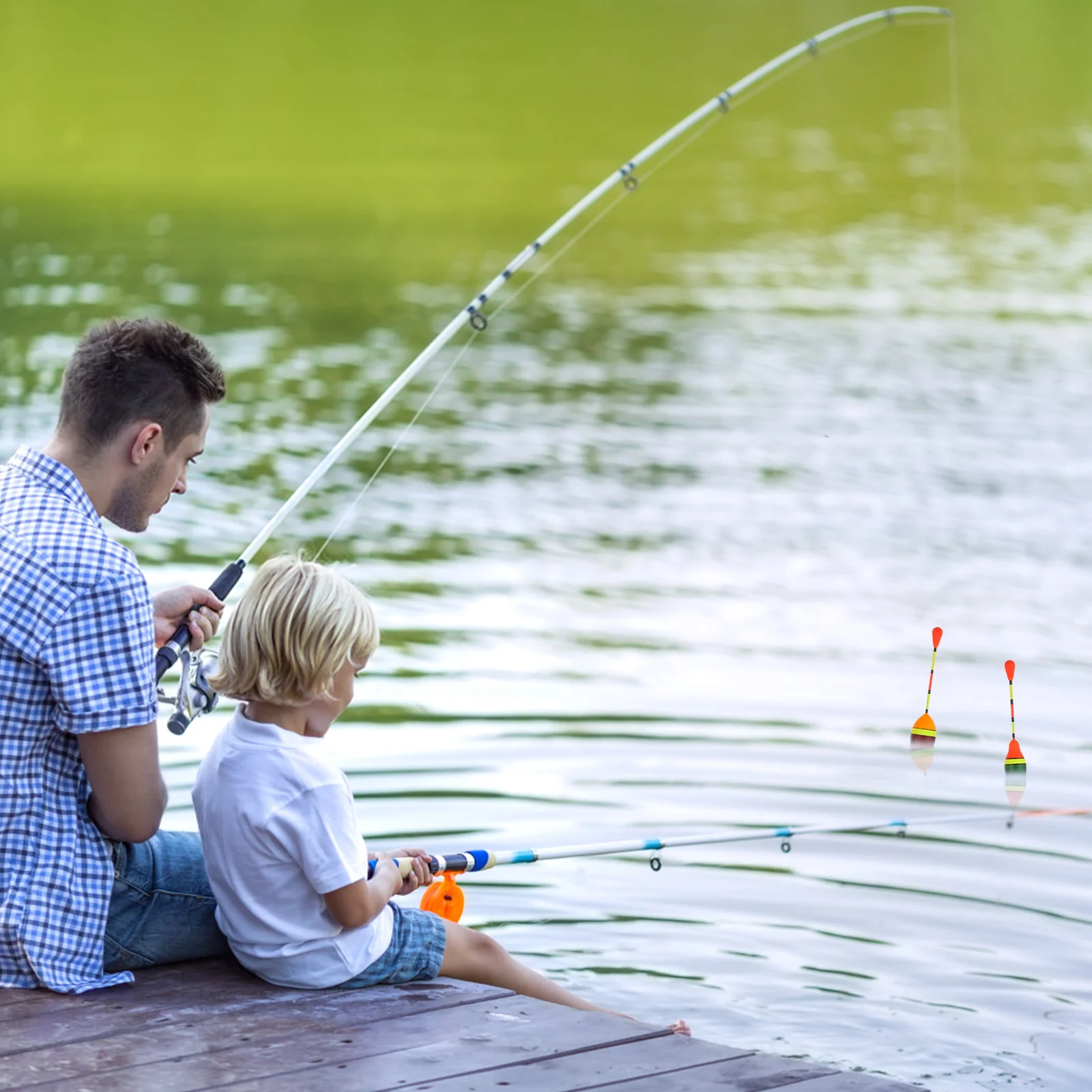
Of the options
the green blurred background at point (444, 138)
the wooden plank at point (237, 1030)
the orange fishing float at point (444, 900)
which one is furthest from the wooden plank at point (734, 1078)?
the green blurred background at point (444, 138)

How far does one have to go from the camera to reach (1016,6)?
24594mm

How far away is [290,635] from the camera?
299 cm

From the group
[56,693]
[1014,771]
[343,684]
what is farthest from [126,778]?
[1014,771]

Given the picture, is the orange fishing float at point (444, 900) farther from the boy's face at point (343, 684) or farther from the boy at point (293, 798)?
the boy's face at point (343, 684)

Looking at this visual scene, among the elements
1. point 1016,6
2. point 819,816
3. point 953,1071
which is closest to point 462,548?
point 819,816

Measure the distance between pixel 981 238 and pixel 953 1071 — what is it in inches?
424

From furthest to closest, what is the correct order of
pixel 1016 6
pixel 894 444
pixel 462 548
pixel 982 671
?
pixel 1016 6
pixel 894 444
pixel 462 548
pixel 982 671

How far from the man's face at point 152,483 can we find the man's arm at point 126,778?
1.11 feet

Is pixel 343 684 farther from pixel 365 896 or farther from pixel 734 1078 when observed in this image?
pixel 734 1078

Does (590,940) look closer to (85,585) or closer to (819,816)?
(819,816)

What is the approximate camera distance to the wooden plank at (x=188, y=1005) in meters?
2.87

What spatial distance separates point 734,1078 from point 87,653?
3.53 ft

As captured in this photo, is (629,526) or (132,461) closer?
(132,461)

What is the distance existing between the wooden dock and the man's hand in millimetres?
542
